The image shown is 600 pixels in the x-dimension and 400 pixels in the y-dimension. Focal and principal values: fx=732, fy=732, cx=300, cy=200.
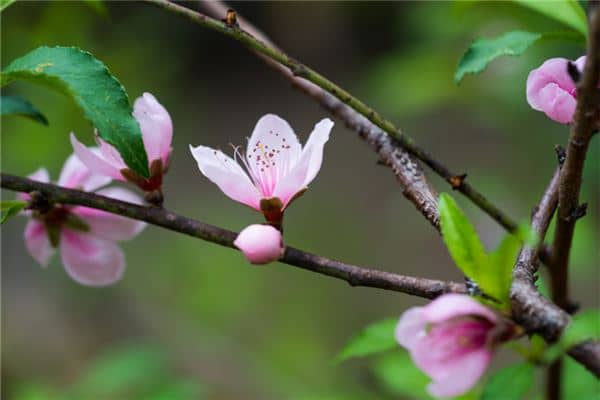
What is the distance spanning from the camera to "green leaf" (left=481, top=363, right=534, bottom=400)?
51 centimetres

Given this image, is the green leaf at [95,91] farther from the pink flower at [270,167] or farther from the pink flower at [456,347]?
the pink flower at [456,347]

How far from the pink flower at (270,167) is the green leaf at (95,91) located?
0.15ft

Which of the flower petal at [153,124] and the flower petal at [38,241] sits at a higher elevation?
the flower petal at [153,124]

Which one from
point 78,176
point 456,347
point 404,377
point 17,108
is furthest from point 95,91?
point 404,377

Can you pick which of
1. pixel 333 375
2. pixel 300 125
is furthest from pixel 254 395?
pixel 300 125

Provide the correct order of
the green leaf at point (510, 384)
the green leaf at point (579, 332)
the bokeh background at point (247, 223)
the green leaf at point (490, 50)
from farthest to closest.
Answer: the bokeh background at point (247, 223)
the green leaf at point (490, 50)
the green leaf at point (510, 384)
the green leaf at point (579, 332)

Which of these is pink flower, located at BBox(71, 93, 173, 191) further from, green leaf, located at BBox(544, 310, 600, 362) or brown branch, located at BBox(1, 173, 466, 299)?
green leaf, located at BBox(544, 310, 600, 362)

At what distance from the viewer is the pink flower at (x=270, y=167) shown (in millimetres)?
547

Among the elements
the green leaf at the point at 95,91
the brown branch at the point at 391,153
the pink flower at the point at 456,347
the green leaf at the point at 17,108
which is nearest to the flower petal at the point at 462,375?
the pink flower at the point at 456,347

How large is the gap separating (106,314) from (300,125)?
1858 mm

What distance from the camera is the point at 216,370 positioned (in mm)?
1965

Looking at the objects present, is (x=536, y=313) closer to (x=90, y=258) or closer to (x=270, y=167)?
(x=270, y=167)

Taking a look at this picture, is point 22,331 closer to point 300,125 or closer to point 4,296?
point 4,296

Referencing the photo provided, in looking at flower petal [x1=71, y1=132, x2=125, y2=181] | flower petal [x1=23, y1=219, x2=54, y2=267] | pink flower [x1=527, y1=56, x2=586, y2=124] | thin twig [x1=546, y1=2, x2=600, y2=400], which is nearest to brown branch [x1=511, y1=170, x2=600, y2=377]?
thin twig [x1=546, y1=2, x2=600, y2=400]
